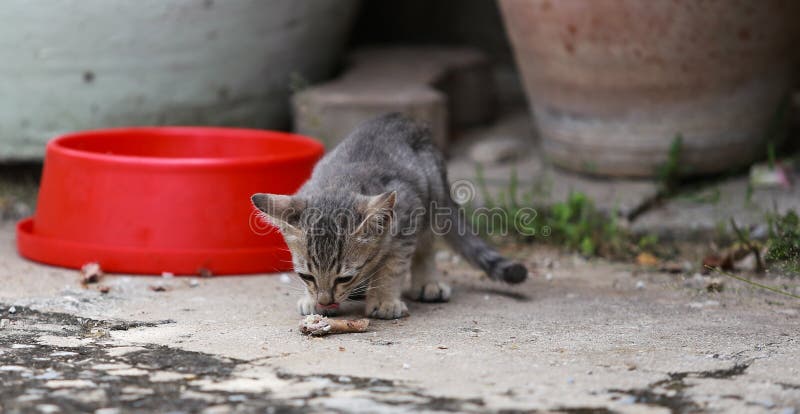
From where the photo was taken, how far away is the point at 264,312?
3.98 metres

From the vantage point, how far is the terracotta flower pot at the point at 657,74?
17.4ft

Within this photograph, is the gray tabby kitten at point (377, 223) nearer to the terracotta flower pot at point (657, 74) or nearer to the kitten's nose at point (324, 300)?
the kitten's nose at point (324, 300)

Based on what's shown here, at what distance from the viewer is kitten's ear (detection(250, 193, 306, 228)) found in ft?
12.1

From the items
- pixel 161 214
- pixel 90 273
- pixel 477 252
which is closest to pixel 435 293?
pixel 477 252

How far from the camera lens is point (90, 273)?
436cm

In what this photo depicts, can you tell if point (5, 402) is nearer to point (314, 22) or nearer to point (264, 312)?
point (264, 312)

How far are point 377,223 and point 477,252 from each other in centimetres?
69

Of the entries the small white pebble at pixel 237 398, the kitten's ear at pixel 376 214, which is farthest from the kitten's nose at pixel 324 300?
the small white pebble at pixel 237 398

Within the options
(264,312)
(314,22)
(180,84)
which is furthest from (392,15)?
(264,312)

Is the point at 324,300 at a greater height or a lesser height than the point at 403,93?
lesser

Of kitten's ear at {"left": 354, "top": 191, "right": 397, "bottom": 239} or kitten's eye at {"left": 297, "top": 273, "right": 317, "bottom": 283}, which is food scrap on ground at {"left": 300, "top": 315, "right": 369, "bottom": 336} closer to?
kitten's eye at {"left": 297, "top": 273, "right": 317, "bottom": 283}

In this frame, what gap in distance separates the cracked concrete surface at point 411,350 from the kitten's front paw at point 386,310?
51 millimetres

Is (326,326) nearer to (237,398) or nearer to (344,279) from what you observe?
(344,279)

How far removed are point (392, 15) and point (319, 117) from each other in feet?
6.87
